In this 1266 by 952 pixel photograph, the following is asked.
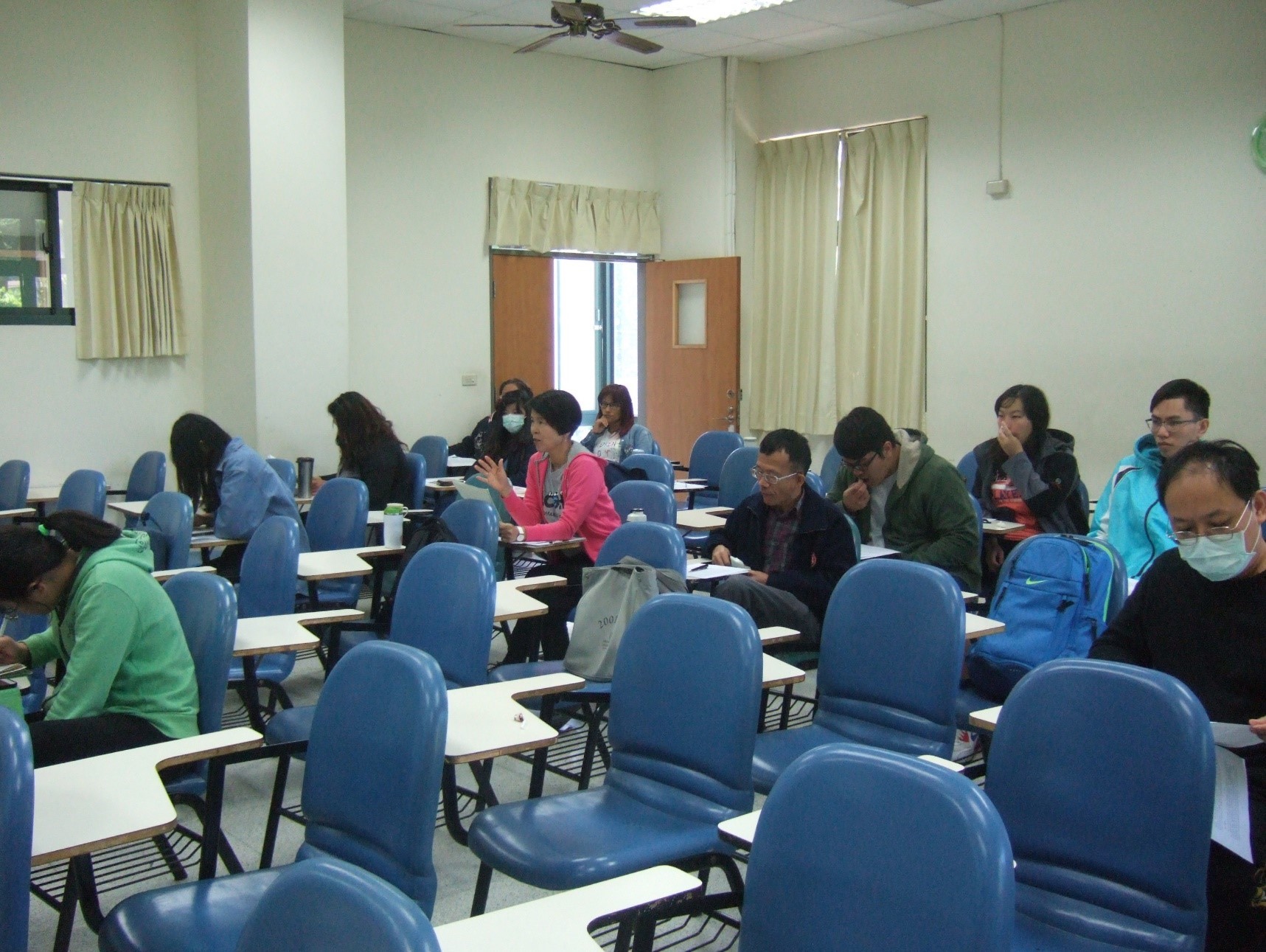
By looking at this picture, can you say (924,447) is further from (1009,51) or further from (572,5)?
(1009,51)

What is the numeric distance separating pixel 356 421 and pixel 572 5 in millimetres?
2355

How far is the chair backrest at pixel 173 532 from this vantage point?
183 inches

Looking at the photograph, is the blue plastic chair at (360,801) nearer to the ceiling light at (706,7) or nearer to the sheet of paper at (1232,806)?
the sheet of paper at (1232,806)

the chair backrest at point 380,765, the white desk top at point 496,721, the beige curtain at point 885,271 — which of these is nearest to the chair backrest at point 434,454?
the beige curtain at point 885,271

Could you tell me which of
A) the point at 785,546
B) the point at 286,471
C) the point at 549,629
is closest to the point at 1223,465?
the point at 785,546

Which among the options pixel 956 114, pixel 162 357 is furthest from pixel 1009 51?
pixel 162 357

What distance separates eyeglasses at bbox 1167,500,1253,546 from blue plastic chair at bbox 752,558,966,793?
0.59 m

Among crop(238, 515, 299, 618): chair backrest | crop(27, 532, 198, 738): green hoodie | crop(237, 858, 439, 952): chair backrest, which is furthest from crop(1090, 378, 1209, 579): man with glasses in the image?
crop(237, 858, 439, 952): chair backrest

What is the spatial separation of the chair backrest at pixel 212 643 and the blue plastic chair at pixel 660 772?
87cm

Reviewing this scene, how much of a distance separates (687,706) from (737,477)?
3.88m

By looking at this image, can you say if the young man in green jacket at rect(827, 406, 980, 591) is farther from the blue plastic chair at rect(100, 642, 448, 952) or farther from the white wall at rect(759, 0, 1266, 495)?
the white wall at rect(759, 0, 1266, 495)

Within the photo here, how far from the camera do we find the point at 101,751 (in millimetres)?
2760

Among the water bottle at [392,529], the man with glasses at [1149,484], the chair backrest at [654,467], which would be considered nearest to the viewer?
the man with glasses at [1149,484]

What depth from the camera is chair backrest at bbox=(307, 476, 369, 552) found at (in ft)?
16.7
